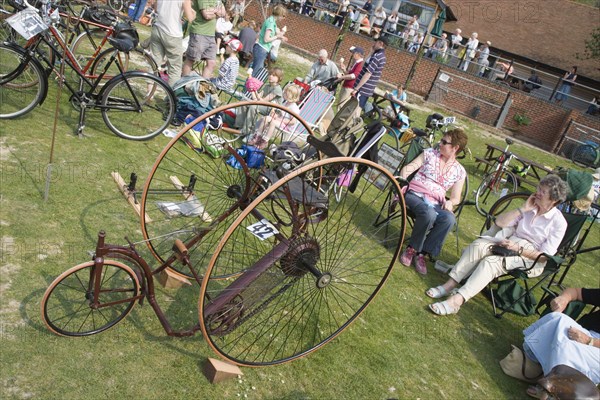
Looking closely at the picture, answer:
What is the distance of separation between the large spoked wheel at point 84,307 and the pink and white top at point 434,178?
3.52 m

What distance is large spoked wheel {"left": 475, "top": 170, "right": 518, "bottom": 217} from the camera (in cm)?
865

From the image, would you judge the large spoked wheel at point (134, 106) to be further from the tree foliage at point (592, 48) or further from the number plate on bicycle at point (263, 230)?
the tree foliage at point (592, 48)

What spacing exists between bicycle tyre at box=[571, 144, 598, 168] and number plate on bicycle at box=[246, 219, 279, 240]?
1671 centimetres

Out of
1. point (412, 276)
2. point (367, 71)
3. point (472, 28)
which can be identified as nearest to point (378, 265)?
point (412, 276)

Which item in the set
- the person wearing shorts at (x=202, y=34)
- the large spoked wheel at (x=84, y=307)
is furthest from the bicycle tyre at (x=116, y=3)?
the large spoked wheel at (x=84, y=307)

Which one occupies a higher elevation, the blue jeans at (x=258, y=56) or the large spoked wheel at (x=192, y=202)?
the blue jeans at (x=258, y=56)

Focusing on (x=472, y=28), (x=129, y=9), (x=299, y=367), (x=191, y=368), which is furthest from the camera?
(x=472, y=28)

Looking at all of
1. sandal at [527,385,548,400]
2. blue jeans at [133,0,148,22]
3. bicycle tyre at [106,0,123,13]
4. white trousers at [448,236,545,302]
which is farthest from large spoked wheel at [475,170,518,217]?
bicycle tyre at [106,0,123,13]

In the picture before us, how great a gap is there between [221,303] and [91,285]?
814 mm

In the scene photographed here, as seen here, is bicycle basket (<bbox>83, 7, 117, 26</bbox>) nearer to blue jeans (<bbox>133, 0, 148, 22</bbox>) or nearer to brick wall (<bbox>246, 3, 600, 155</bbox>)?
blue jeans (<bbox>133, 0, 148, 22</bbox>)

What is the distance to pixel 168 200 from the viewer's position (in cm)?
497

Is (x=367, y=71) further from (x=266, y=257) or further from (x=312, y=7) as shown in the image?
(x=312, y=7)

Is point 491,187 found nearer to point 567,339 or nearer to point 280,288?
point 567,339

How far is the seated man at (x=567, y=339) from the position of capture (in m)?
3.81
